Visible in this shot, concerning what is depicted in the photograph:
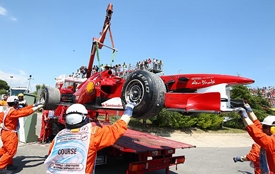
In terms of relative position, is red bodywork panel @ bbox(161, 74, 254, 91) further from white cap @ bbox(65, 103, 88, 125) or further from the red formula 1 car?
white cap @ bbox(65, 103, 88, 125)

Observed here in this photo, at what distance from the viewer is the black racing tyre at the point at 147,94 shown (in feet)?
11.9

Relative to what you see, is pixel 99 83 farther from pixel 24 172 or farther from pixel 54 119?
pixel 54 119

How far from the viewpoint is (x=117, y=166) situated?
6.75 metres

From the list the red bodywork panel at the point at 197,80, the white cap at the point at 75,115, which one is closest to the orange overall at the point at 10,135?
the white cap at the point at 75,115

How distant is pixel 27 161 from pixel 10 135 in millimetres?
1511

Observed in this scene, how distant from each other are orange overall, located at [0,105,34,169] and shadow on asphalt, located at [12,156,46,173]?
2.26 feet

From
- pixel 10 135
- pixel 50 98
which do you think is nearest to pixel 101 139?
pixel 50 98

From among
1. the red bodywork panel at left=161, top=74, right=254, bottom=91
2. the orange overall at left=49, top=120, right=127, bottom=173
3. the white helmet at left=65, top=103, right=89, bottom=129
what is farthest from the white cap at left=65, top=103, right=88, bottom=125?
the red bodywork panel at left=161, top=74, right=254, bottom=91

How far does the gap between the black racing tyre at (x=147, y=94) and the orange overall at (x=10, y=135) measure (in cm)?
298

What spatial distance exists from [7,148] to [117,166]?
2.95 meters

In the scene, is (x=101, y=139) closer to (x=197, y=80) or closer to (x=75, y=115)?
(x=75, y=115)

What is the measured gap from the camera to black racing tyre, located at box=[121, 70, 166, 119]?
11.9 ft

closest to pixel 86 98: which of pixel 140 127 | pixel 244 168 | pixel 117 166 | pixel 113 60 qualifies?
pixel 113 60

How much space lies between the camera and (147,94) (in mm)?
3631
